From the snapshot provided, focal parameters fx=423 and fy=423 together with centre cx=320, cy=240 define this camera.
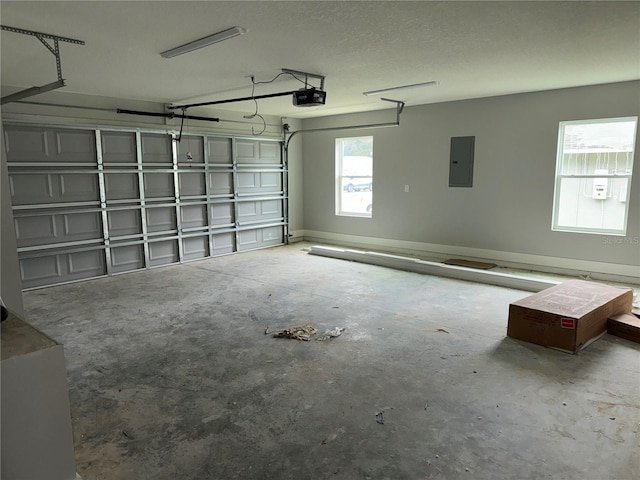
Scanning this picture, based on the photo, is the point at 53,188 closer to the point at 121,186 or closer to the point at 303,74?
the point at 121,186

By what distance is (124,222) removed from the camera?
6301 mm

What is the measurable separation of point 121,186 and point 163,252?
1.24 metres

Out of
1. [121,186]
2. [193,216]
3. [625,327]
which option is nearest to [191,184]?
[193,216]

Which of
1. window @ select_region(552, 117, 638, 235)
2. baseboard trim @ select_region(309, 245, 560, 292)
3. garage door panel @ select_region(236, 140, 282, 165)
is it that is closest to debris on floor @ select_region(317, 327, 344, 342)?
baseboard trim @ select_region(309, 245, 560, 292)

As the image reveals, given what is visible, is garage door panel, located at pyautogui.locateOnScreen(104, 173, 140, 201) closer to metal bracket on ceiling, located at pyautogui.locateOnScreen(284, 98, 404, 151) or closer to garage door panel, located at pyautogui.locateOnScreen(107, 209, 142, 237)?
garage door panel, located at pyautogui.locateOnScreen(107, 209, 142, 237)

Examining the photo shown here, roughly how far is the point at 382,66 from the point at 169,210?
4.16 metres

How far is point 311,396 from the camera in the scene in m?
2.86

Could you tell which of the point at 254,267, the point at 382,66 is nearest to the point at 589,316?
the point at 382,66

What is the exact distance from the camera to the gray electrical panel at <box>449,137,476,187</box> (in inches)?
260

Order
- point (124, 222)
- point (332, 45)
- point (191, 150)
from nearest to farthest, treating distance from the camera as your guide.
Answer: point (332, 45), point (124, 222), point (191, 150)

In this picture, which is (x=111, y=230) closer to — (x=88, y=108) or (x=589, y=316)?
(x=88, y=108)

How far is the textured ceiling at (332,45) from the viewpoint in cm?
279

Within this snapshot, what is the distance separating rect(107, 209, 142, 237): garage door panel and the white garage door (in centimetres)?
2

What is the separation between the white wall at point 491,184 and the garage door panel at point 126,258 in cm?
386
